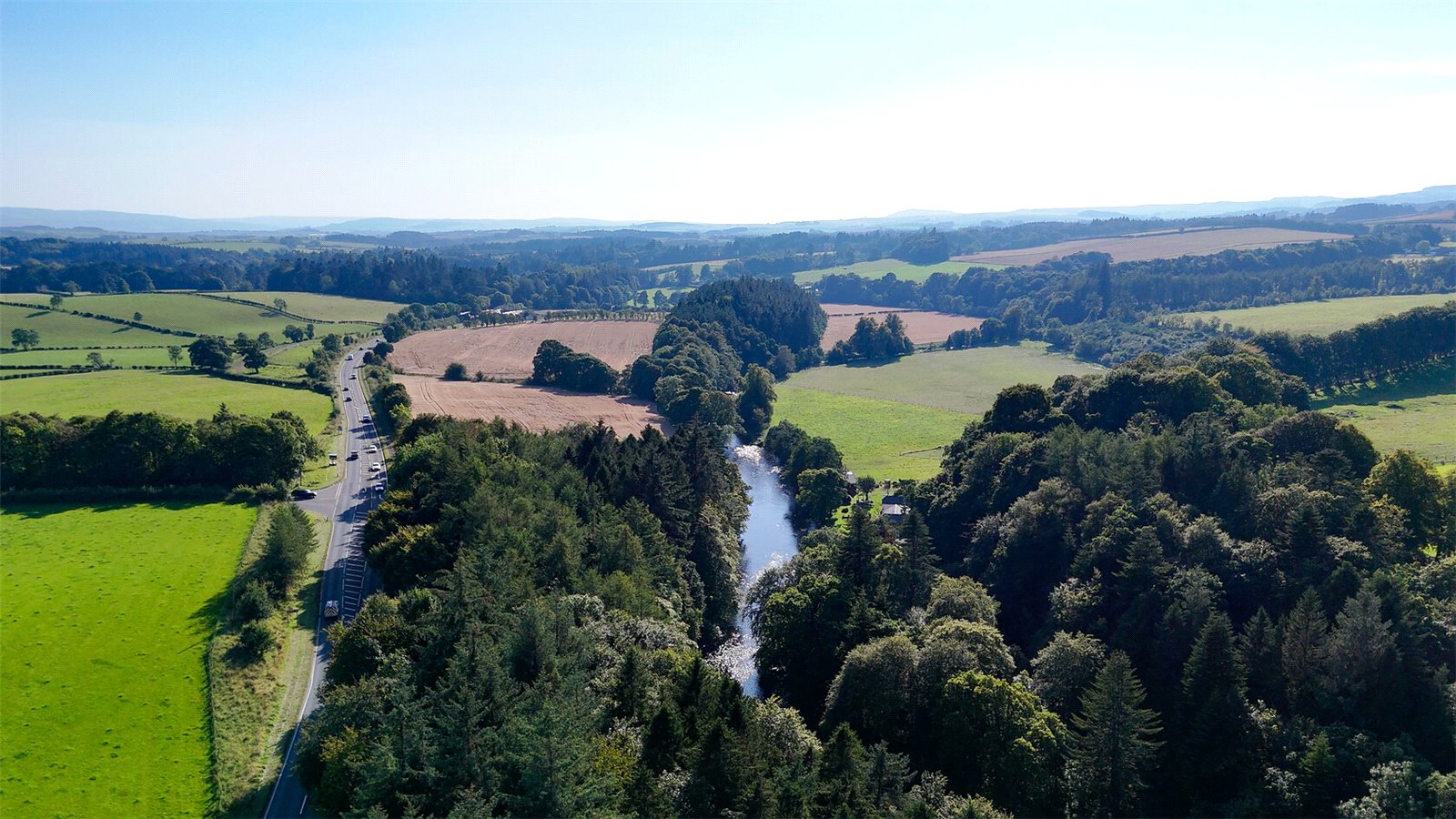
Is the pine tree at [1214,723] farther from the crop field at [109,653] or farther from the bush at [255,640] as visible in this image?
the bush at [255,640]

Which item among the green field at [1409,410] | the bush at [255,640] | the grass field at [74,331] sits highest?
the grass field at [74,331]

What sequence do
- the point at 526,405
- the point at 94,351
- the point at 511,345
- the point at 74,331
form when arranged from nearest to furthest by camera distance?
the point at 526,405
the point at 94,351
the point at 74,331
the point at 511,345

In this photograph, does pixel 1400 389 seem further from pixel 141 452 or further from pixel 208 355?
pixel 208 355

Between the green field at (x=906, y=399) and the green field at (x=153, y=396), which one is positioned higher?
the green field at (x=153, y=396)

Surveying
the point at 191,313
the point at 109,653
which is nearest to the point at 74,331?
the point at 191,313

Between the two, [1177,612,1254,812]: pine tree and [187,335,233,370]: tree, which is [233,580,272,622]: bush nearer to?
[1177,612,1254,812]: pine tree

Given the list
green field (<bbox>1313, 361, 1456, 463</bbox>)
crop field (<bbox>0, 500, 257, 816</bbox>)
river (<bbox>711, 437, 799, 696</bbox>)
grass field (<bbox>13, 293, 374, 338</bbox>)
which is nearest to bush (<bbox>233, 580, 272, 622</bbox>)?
crop field (<bbox>0, 500, 257, 816</bbox>)

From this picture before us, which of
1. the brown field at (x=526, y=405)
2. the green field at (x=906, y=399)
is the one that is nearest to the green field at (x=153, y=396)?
the brown field at (x=526, y=405)
